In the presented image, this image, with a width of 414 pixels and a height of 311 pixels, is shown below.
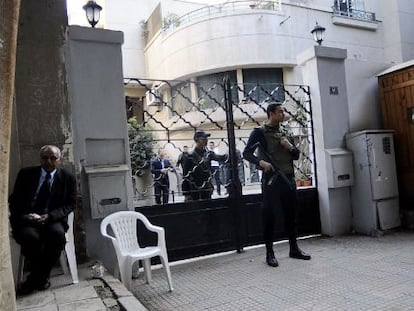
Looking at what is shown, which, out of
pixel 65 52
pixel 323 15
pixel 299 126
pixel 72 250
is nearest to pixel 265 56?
pixel 323 15

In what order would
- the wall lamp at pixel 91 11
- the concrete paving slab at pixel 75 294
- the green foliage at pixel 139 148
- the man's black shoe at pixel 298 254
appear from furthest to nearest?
the green foliage at pixel 139 148 < the wall lamp at pixel 91 11 < the man's black shoe at pixel 298 254 < the concrete paving slab at pixel 75 294

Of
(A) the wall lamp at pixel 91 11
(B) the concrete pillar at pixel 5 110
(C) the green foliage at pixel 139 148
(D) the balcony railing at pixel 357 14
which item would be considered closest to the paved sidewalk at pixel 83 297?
(B) the concrete pillar at pixel 5 110

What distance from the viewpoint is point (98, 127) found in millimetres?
4113

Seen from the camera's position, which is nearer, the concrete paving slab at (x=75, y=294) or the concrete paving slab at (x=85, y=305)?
the concrete paving slab at (x=85, y=305)

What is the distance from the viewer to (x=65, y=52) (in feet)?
13.3

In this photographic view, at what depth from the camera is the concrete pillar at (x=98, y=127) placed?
157 inches

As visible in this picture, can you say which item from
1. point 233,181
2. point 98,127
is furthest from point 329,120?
point 98,127

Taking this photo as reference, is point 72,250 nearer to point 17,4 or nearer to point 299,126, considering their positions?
point 17,4

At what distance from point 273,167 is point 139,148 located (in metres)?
1.97

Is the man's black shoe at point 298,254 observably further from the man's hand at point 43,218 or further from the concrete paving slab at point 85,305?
the man's hand at point 43,218

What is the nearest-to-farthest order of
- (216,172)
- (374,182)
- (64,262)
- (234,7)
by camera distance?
(64,262), (216,172), (374,182), (234,7)

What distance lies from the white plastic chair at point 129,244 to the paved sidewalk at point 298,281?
0.85 feet

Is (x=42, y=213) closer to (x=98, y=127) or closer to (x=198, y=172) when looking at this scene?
(x=98, y=127)

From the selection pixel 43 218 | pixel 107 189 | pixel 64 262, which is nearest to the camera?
pixel 43 218
